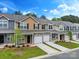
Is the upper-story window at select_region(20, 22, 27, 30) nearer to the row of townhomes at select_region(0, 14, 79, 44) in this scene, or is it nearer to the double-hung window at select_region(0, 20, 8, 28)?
the row of townhomes at select_region(0, 14, 79, 44)

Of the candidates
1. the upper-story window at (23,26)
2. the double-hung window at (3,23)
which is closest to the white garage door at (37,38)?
the upper-story window at (23,26)

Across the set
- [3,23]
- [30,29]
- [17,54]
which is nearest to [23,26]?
[30,29]

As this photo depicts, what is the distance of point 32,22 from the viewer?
47812 millimetres

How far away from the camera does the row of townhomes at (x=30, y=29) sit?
41.8 m

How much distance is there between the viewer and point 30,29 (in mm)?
47219

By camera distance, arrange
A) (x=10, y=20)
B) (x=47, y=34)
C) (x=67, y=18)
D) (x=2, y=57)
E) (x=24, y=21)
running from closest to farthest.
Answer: (x=2, y=57) → (x=10, y=20) → (x=24, y=21) → (x=47, y=34) → (x=67, y=18)

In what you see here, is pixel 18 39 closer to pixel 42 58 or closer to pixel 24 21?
pixel 24 21

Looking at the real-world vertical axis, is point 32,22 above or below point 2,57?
above

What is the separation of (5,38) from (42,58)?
15.4 meters

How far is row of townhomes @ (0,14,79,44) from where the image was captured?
41.8 m

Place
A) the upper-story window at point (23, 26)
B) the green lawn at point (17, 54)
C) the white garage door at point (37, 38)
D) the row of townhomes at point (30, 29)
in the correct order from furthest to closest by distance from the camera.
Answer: the white garage door at point (37, 38)
the upper-story window at point (23, 26)
the row of townhomes at point (30, 29)
the green lawn at point (17, 54)

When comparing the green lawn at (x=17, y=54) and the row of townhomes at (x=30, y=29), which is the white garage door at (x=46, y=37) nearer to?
the row of townhomes at (x=30, y=29)

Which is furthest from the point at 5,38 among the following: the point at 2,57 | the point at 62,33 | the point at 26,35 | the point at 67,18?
the point at 67,18

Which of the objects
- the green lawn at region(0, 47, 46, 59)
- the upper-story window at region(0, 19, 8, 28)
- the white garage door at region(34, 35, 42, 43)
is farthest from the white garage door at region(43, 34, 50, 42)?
the green lawn at region(0, 47, 46, 59)
